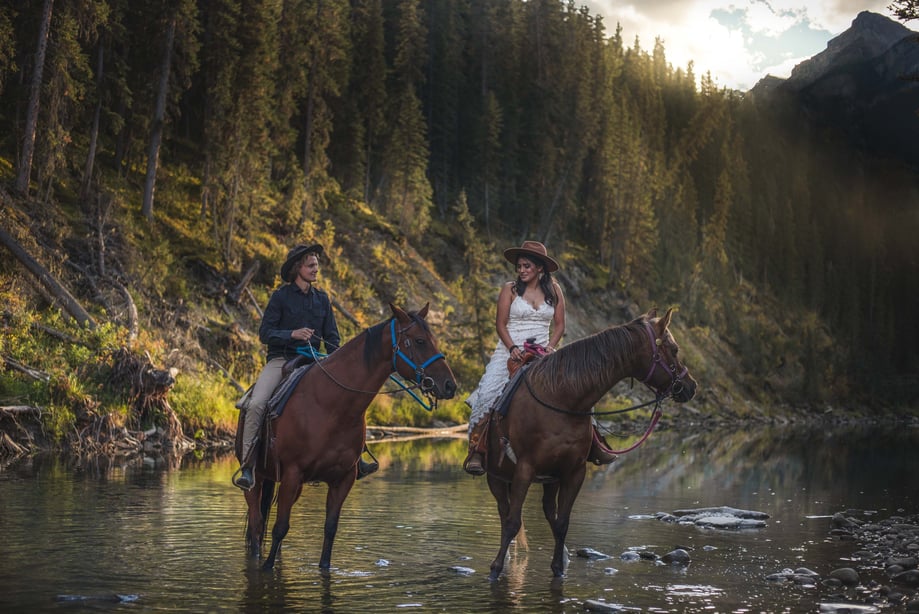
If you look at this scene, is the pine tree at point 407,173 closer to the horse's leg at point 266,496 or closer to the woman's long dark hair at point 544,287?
the woman's long dark hair at point 544,287

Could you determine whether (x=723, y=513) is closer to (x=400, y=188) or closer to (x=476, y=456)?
(x=476, y=456)

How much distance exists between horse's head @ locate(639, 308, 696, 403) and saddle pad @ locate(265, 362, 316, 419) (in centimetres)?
355

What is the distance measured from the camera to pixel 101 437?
2197 centimetres

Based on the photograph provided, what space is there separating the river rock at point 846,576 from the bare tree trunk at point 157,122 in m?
31.3

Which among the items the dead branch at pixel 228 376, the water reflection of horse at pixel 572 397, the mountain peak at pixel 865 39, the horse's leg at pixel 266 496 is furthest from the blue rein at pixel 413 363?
the mountain peak at pixel 865 39

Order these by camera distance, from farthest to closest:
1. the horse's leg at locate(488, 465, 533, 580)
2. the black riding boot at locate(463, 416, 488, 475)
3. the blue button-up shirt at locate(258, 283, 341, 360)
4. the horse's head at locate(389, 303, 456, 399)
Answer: the black riding boot at locate(463, 416, 488, 475), the blue button-up shirt at locate(258, 283, 341, 360), the horse's leg at locate(488, 465, 533, 580), the horse's head at locate(389, 303, 456, 399)

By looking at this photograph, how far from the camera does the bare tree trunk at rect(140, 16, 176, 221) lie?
36.1 metres

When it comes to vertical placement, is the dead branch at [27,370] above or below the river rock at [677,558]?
above

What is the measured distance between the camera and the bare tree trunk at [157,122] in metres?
36.1

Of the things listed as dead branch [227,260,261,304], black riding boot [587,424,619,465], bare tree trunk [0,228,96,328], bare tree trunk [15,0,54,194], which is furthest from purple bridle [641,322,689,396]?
dead branch [227,260,261,304]

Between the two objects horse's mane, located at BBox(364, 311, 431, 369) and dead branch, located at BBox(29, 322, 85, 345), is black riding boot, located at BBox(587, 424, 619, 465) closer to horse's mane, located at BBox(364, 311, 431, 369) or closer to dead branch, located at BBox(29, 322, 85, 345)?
horse's mane, located at BBox(364, 311, 431, 369)

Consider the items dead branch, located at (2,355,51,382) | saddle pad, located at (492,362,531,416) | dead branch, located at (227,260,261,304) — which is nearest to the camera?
saddle pad, located at (492,362,531,416)

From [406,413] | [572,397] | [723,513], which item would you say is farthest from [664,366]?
[406,413]

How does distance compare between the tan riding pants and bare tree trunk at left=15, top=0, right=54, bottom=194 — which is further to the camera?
bare tree trunk at left=15, top=0, right=54, bottom=194
